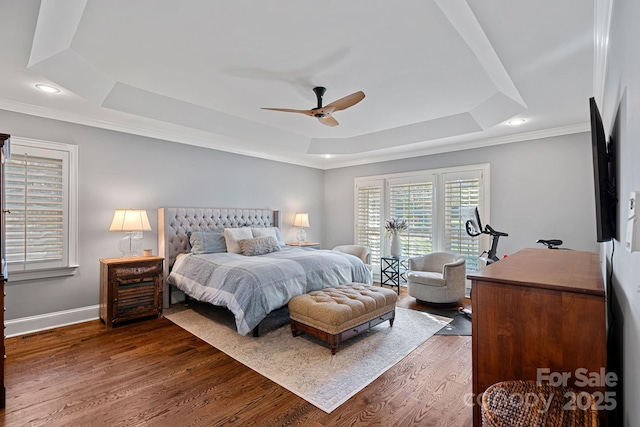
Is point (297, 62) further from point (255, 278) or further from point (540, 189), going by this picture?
point (540, 189)

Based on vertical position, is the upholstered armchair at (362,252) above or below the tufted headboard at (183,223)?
below

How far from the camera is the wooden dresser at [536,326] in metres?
1.26

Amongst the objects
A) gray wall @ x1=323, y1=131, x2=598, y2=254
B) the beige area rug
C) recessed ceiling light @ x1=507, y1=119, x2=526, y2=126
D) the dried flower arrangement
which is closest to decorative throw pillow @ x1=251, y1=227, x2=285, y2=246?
the beige area rug

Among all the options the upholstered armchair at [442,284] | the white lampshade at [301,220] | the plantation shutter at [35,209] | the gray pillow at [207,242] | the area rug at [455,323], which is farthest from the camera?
the white lampshade at [301,220]

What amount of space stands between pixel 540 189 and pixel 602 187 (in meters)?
3.57

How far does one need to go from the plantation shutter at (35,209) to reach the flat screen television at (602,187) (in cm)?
483

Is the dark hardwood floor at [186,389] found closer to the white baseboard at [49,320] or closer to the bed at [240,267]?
the white baseboard at [49,320]

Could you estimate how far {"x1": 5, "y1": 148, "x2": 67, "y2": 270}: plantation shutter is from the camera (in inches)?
132

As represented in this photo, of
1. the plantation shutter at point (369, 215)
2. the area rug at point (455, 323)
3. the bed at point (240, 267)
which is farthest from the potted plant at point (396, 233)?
the area rug at point (455, 323)

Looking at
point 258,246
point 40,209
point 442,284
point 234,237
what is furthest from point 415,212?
point 40,209

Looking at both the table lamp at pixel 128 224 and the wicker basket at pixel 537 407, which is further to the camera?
the table lamp at pixel 128 224

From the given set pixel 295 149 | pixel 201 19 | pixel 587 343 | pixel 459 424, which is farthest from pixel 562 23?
pixel 295 149

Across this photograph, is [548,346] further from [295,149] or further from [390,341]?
[295,149]

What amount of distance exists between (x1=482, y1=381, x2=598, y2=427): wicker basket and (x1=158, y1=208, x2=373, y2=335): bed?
2.36 m
